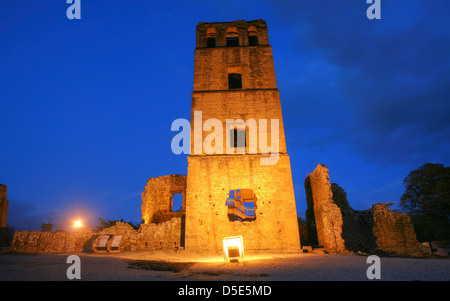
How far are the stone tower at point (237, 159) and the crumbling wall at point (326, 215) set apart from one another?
1.54 metres

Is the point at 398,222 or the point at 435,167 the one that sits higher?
the point at 435,167

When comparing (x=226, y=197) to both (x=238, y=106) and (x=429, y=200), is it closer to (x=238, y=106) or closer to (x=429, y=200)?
(x=238, y=106)

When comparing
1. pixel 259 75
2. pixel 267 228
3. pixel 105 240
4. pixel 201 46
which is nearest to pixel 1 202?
pixel 105 240

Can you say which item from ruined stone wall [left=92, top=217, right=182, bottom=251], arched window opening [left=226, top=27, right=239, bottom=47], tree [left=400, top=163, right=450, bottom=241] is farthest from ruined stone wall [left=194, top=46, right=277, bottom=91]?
tree [left=400, top=163, right=450, bottom=241]

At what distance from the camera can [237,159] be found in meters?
11.6

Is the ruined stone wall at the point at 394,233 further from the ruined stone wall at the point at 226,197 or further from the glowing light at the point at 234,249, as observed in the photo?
the glowing light at the point at 234,249

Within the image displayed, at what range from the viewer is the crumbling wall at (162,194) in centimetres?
1659

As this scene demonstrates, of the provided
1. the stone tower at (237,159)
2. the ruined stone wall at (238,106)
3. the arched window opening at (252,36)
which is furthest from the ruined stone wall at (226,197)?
the arched window opening at (252,36)

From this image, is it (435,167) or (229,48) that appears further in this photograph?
(435,167)

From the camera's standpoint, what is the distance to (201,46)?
1483 cm

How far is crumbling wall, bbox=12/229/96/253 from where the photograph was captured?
37.9ft
